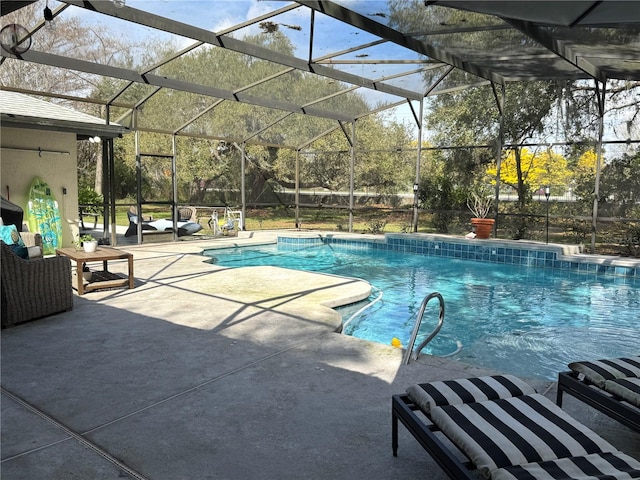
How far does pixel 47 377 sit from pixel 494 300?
5.82 metres

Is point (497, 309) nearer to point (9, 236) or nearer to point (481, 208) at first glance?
point (481, 208)

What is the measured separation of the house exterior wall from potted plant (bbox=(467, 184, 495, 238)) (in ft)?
28.9

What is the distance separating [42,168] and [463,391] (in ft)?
28.7

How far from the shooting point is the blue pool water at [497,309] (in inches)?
189

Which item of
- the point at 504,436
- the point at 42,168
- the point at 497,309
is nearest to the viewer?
the point at 504,436

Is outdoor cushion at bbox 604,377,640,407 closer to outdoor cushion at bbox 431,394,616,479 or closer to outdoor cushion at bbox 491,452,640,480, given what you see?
outdoor cushion at bbox 431,394,616,479

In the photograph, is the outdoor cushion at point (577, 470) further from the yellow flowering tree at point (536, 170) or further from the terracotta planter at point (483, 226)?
the yellow flowering tree at point (536, 170)

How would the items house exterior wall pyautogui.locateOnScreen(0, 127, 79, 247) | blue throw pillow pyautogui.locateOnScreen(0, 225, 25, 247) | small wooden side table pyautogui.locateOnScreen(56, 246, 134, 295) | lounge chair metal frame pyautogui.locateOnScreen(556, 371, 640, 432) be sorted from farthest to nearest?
house exterior wall pyautogui.locateOnScreen(0, 127, 79, 247) → small wooden side table pyautogui.locateOnScreen(56, 246, 134, 295) → blue throw pillow pyautogui.locateOnScreen(0, 225, 25, 247) → lounge chair metal frame pyautogui.locateOnScreen(556, 371, 640, 432)

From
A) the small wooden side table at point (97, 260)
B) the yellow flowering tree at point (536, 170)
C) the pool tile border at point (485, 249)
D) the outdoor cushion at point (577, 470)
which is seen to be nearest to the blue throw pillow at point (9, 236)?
the small wooden side table at point (97, 260)

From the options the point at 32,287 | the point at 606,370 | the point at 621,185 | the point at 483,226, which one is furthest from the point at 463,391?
the point at 621,185

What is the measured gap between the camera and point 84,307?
16.0ft

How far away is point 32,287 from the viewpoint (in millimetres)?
4285

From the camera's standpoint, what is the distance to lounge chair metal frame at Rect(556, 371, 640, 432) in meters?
2.20

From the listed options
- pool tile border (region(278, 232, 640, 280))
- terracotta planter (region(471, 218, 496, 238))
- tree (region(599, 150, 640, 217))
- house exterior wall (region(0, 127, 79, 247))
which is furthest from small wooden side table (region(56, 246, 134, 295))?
tree (region(599, 150, 640, 217))
